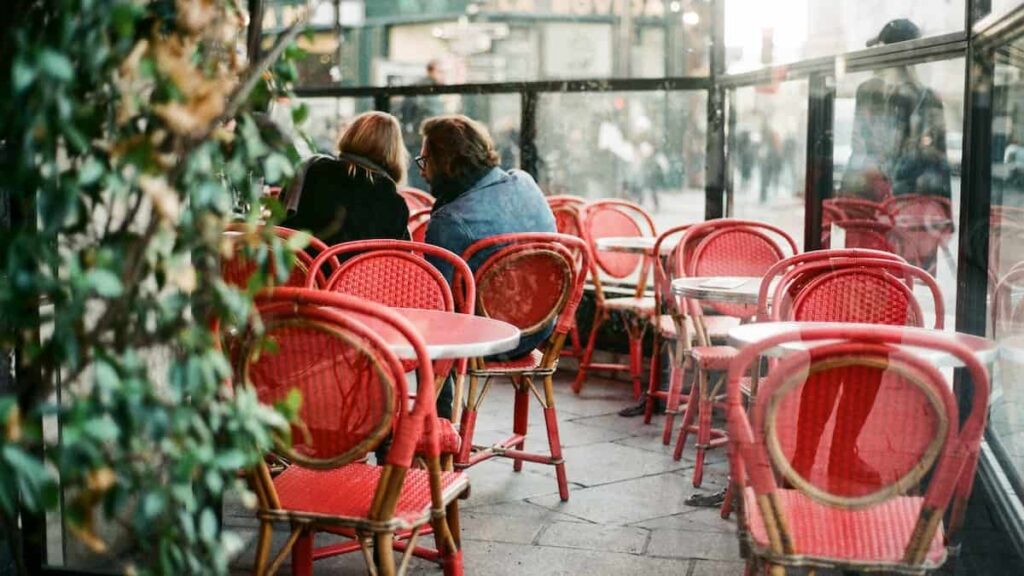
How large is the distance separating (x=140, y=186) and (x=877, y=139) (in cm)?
356

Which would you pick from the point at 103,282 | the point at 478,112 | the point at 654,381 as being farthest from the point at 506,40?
the point at 103,282

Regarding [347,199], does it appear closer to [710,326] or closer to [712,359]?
[712,359]

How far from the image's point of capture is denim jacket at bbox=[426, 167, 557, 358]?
12.9ft

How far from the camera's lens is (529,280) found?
3.81 m

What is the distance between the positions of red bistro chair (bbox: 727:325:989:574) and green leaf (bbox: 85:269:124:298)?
1033 mm

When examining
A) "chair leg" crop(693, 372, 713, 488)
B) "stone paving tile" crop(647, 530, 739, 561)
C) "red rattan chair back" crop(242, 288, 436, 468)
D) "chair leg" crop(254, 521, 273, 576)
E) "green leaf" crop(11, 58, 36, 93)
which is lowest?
"stone paving tile" crop(647, 530, 739, 561)

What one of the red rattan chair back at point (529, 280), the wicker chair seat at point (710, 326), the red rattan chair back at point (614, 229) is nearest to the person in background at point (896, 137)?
the wicker chair seat at point (710, 326)

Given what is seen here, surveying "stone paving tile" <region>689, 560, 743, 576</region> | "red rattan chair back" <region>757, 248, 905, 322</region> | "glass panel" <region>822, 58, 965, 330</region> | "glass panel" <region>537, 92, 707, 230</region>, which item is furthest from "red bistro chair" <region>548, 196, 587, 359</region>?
"stone paving tile" <region>689, 560, 743, 576</region>

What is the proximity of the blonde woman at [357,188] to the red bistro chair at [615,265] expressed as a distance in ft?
5.59

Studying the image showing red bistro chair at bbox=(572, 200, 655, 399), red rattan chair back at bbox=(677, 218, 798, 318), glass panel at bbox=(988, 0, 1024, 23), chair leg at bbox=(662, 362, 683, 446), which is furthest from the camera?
red bistro chair at bbox=(572, 200, 655, 399)

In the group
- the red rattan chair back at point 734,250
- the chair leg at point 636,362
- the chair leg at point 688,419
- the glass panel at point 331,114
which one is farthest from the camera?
the glass panel at point 331,114

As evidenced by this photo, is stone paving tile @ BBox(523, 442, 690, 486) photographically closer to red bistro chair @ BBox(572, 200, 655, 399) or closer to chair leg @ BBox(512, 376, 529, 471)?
chair leg @ BBox(512, 376, 529, 471)

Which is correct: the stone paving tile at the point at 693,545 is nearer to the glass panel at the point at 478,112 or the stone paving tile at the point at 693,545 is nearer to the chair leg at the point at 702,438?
the chair leg at the point at 702,438

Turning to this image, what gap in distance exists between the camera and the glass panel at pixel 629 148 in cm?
600
